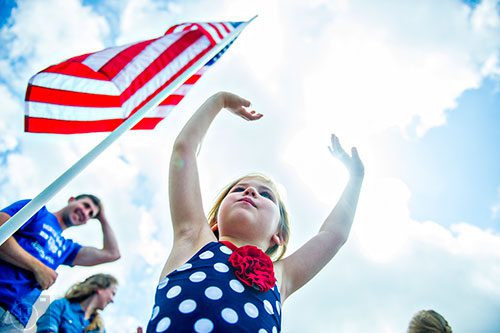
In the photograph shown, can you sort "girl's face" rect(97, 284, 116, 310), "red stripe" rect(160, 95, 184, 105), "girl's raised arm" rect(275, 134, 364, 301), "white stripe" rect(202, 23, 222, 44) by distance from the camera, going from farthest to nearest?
"girl's face" rect(97, 284, 116, 310), "red stripe" rect(160, 95, 184, 105), "white stripe" rect(202, 23, 222, 44), "girl's raised arm" rect(275, 134, 364, 301)

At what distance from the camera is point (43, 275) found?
2.94m

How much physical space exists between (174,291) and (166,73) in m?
2.23

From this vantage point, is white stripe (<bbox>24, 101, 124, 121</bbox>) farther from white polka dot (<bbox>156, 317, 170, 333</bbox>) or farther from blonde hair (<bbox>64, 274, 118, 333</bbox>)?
blonde hair (<bbox>64, 274, 118, 333</bbox>)

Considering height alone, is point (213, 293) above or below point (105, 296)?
above

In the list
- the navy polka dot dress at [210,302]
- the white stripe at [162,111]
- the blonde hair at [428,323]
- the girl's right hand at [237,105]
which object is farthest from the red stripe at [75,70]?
the blonde hair at [428,323]

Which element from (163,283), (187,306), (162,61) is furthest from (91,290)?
(187,306)

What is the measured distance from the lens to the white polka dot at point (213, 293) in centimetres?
153

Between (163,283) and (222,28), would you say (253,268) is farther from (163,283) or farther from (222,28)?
(222,28)

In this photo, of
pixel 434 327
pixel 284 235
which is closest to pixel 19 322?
pixel 284 235

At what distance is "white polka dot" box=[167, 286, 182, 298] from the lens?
1.56m

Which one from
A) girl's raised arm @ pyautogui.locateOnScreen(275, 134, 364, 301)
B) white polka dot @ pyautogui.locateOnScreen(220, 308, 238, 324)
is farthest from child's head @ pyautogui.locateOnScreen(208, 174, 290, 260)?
white polka dot @ pyautogui.locateOnScreen(220, 308, 238, 324)

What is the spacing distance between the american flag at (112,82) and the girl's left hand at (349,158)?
4.97ft

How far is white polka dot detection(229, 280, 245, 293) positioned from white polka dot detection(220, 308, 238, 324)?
Answer: 14 cm

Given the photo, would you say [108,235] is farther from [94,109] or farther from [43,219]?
[94,109]
